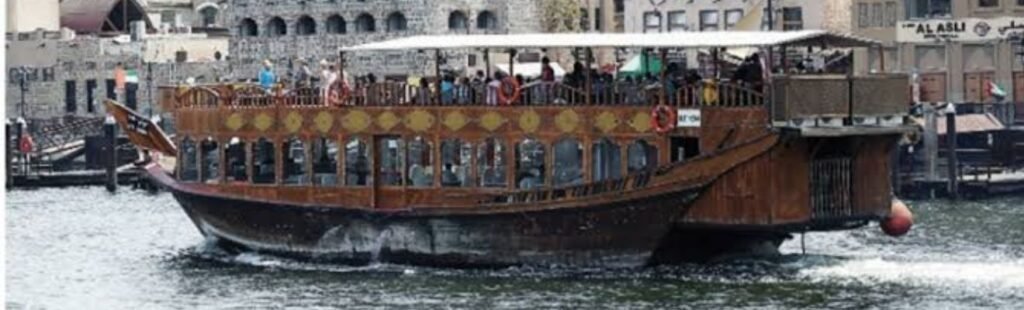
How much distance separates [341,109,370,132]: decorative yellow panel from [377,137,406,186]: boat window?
30 centimetres

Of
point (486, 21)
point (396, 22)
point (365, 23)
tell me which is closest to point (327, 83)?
point (396, 22)

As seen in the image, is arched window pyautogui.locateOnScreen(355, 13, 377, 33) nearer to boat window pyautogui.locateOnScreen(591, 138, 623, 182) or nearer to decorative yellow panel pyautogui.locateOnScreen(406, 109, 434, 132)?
decorative yellow panel pyautogui.locateOnScreen(406, 109, 434, 132)

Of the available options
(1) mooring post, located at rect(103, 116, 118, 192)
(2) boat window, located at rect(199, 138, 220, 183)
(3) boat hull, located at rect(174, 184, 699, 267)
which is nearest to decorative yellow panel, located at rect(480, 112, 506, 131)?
(3) boat hull, located at rect(174, 184, 699, 267)

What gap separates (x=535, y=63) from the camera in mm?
67062

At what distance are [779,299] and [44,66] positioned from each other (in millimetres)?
61290

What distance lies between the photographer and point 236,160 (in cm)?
4162

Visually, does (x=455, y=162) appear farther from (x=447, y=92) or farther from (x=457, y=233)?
(x=457, y=233)

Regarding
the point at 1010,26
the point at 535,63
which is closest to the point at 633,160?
the point at 535,63

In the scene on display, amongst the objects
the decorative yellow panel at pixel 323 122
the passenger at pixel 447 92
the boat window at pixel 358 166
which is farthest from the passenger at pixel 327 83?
the passenger at pixel 447 92

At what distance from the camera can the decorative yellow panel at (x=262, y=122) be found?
133ft

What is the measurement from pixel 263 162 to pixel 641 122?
6658 mm

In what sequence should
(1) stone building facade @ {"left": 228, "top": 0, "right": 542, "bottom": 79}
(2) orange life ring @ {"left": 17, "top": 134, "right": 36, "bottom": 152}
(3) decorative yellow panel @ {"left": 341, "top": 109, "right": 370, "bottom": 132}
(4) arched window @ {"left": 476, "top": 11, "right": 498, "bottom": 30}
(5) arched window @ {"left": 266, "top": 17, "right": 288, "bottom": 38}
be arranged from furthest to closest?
(5) arched window @ {"left": 266, "top": 17, "right": 288, "bottom": 38}
(4) arched window @ {"left": 476, "top": 11, "right": 498, "bottom": 30}
(1) stone building facade @ {"left": 228, "top": 0, "right": 542, "bottom": 79}
(2) orange life ring @ {"left": 17, "top": 134, "right": 36, "bottom": 152}
(3) decorative yellow panel @ {"left": 341, "top": 109, "right": 370, "bottom": 132}

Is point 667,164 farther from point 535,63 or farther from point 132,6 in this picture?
point 132,6

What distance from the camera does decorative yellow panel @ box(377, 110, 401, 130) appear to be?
128ft
